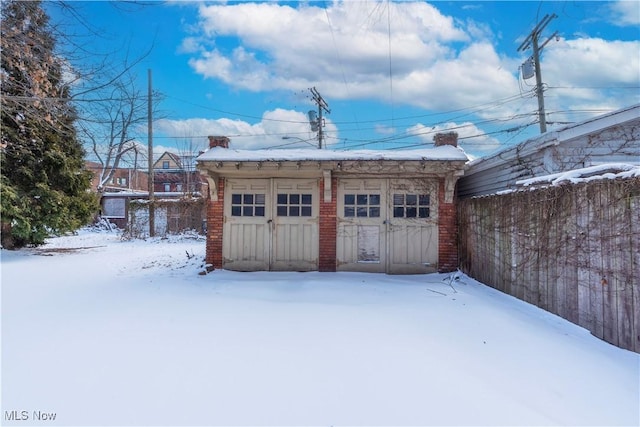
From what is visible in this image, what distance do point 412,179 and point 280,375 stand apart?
507 cm

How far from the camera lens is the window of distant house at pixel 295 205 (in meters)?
6.93

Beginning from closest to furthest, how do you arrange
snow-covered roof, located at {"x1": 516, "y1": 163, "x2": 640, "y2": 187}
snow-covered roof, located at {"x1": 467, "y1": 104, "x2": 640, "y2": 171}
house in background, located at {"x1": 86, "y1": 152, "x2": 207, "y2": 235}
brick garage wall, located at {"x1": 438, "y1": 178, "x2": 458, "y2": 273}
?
snow-covered roof, located at {"x1": 516, "y1": 163, "x2": 640, "y2": 187} < snow-covered roof, located at {"x1": 467, "y1": 104, "x2": 640, "y2": 171} < brick garage wall, located at {"x1": 438, "y1": 178, "x2": 458, "y2": 273} < house in background, located at {"x1": 86, "y1": 152, "x2": 207, "y2": 235}

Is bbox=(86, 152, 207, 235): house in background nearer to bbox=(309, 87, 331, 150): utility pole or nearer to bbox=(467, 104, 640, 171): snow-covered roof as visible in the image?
bbox=(309, 87, 331, 150): utility pole

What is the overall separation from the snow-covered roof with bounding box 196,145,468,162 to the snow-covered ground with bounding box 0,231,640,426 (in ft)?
8.00

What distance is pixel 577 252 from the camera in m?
3.50

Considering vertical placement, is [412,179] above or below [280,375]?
above

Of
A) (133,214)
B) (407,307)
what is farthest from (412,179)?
(133,214)

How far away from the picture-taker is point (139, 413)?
215 cm

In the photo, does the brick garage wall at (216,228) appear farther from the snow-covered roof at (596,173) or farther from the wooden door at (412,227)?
the snow-covered roof at (596,173)

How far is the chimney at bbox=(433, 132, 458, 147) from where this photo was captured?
6945 mm

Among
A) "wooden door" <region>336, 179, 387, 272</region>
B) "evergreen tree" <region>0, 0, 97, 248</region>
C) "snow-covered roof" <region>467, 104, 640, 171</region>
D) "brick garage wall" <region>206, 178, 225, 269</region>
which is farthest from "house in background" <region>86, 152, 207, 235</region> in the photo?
"snow-covered roof" <region>467, 104, 640, 171</region>

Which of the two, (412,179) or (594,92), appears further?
(594,92)

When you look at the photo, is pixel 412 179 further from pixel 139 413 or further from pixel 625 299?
pixel 139 413

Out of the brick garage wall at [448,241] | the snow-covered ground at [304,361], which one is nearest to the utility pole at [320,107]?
the brick garage wall at [448,241]
